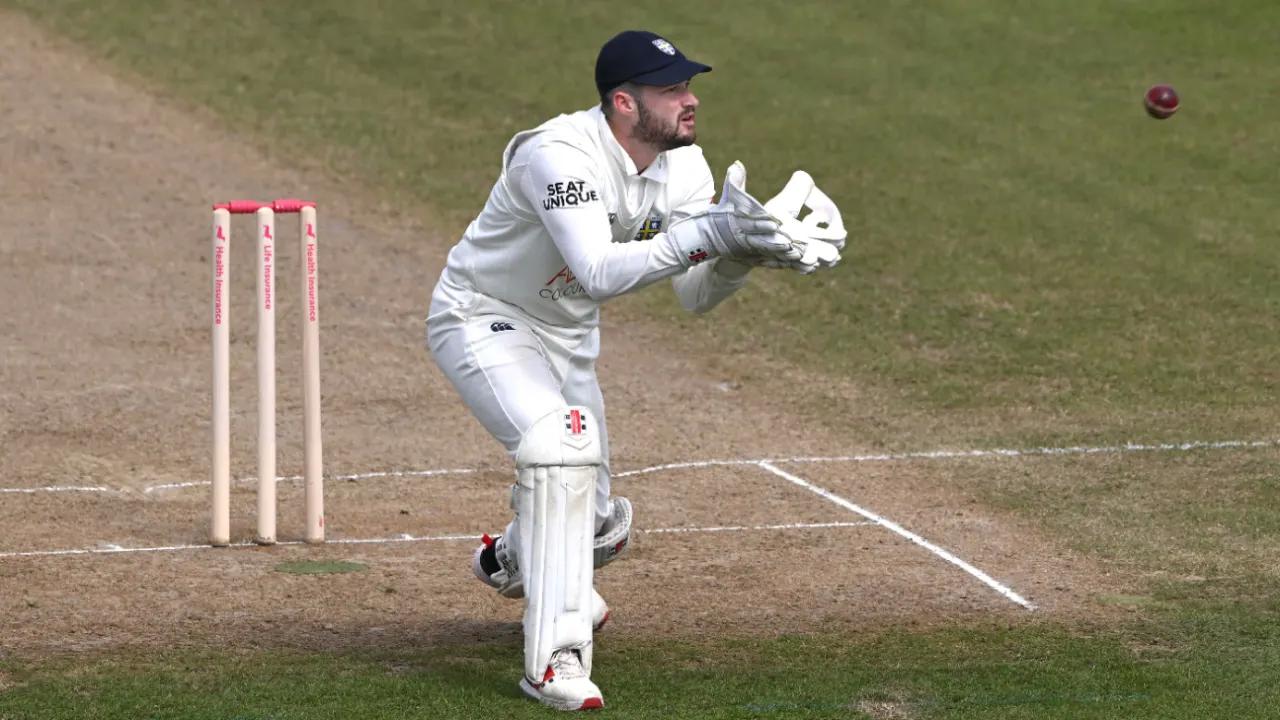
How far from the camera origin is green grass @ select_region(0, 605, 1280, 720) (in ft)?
19.8

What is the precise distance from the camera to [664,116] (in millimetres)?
6422

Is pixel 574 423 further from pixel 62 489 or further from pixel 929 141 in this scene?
pixel 929 141

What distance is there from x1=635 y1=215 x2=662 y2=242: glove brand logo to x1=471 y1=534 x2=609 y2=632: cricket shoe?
1.25 metres

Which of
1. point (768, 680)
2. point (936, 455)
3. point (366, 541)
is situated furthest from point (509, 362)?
point (936, 455)

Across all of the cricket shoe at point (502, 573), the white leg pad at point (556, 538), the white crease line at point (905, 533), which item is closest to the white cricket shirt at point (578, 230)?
the white leg pad at point (556, 538)

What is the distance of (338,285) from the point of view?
14.0 m

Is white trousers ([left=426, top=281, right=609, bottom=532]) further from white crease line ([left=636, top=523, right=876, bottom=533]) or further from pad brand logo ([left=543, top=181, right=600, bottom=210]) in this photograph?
white crease line ([left=636, top=523, right=876, bottom=533])

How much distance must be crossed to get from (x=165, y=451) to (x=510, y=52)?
9.39 meters

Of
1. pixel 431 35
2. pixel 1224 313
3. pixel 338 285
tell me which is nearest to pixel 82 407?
pixel 338 285

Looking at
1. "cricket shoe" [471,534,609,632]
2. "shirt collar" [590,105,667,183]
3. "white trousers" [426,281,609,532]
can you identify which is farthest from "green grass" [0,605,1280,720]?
"shirt collar" [590,105,667,183]

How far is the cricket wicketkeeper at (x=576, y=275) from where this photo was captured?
235 inches

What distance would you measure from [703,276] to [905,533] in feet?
8.26

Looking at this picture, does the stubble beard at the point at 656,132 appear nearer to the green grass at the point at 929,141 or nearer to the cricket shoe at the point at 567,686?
the cricket shoe at the point at 567,686

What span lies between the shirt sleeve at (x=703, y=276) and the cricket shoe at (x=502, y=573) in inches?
45.2
